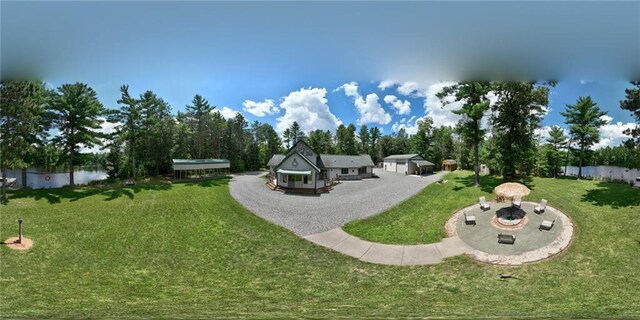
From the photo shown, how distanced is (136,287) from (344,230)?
29.0 ft

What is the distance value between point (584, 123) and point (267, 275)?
106 ft

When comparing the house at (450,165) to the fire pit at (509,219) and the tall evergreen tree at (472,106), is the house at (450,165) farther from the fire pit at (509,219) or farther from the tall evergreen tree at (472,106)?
the fire pit at (509,219)

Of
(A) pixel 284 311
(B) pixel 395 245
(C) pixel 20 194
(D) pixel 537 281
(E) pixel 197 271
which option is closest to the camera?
(A) pixel 284 311

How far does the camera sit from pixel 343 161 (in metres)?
39.0

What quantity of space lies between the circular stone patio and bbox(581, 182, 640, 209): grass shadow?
3238 millimetres

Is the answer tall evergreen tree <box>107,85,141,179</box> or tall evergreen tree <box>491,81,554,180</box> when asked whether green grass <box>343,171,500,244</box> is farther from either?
tall evergreen tree <box>107,85,141,179</box>

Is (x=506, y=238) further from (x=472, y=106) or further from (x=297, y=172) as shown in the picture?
(x=297, y=172)

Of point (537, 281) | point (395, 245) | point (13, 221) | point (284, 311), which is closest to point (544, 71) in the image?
point (537, 281)

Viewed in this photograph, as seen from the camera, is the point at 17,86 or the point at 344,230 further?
the point at 17,86

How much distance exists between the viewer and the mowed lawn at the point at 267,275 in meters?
6.43

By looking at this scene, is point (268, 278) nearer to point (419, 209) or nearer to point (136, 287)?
point (136, 287)

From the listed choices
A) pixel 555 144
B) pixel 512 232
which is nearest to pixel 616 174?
pixel 555 144

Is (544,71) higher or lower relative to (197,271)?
higher

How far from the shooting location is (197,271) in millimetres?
9234
